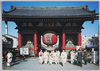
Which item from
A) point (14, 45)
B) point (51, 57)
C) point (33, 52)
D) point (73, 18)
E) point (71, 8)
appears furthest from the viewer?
point (14, 45)

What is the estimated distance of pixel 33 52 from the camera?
41.2 feet

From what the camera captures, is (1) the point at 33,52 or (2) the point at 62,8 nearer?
(1) the point at 33,52

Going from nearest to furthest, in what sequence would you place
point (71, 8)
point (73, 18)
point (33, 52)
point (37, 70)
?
1. point (37, 70)
2. point (73, 18)
3. point (33, 52)
4. point (71, 8)

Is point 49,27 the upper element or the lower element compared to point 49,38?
upper

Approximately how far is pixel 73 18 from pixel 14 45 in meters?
19.0

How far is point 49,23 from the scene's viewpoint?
1282cm

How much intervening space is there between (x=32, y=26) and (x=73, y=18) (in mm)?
5808

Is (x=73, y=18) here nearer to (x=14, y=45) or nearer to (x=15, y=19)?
(x=15, y=19)

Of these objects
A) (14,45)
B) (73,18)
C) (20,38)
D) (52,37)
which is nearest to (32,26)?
(20,38)

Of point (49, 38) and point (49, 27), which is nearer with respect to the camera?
point (49, 38)

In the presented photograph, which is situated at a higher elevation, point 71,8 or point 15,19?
point 71,8

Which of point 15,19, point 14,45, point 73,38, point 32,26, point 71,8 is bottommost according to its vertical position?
point 14,45

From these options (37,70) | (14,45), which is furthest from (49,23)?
(14,45)

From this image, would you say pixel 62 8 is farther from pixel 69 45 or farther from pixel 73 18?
pixel 69 45
